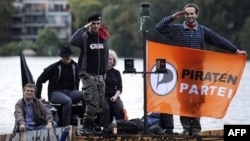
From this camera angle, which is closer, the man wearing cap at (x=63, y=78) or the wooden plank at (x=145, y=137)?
the wooden plank at (x=145, y=137)

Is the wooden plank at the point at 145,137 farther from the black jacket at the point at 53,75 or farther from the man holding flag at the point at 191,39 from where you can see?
the black jacket at the point at 53,75

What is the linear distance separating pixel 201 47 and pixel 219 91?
0.57 m

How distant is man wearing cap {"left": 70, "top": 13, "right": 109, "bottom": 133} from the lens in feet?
31.8

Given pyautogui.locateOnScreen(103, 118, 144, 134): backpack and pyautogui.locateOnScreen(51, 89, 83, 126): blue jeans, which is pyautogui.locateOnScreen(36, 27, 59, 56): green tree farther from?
pyautogui.locateOnScreen(103, 118, 144, 134): backpack

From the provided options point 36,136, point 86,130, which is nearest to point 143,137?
point 86,130

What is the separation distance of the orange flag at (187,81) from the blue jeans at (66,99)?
1.29 meters

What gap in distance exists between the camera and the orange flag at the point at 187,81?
31.4 feet

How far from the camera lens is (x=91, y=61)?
976 centimetres

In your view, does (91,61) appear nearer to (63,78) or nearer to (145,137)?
(63,78)

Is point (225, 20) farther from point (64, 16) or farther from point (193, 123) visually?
point (64, 16)

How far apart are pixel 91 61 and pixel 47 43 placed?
99917 millimetres

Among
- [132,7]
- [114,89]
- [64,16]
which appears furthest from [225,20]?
[64,16]

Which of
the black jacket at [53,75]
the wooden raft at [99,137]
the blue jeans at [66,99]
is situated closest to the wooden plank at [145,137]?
the wooden raft at [99,137]

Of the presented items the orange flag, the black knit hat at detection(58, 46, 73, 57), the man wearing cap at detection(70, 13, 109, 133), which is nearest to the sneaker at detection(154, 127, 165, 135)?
the orange flag
